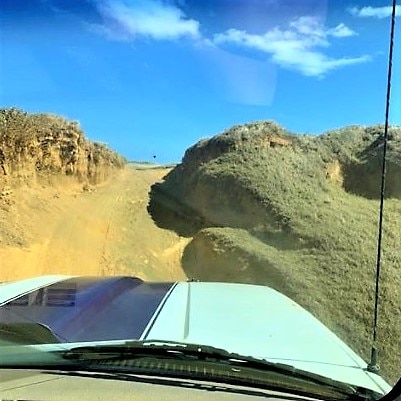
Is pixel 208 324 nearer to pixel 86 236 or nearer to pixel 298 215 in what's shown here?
pixel 298 215

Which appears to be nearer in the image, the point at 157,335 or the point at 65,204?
the point at 157,335

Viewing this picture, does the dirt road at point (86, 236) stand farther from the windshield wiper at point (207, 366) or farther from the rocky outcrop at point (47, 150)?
the windshield wiper at point (207, 366)

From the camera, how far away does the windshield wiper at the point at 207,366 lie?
229 cm


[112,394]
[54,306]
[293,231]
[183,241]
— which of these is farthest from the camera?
[183,241]

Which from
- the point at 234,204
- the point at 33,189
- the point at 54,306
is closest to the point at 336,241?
the point at 234,204

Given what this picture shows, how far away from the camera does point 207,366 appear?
2.43 m

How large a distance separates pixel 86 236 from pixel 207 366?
17.1m

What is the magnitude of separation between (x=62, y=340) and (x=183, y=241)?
17.3 metres

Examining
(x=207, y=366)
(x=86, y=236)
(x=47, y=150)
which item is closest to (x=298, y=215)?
(x=86, y=236)

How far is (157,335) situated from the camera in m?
2.76

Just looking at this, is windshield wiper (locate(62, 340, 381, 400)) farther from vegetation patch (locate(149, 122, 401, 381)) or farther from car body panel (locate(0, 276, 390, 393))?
vegetation patch (locate(149, 122, 401, 381))

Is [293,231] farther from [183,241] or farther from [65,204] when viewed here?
[65,204]

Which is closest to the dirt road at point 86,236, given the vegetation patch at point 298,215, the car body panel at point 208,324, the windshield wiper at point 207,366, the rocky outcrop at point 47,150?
the rocky outcrop at point 47,150

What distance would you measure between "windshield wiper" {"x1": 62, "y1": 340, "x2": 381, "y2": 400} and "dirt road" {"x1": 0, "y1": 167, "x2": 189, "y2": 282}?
13284mm
